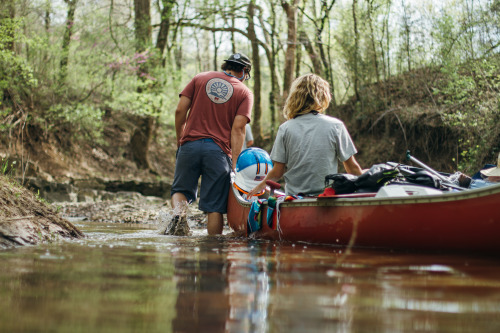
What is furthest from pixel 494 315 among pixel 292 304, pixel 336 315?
pixel 292 304

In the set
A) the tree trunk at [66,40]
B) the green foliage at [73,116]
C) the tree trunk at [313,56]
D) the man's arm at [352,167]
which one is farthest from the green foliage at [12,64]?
the man's arm at [352,167]

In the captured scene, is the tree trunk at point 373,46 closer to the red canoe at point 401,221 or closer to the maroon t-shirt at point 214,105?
the maroon t-shirt at point 214,105

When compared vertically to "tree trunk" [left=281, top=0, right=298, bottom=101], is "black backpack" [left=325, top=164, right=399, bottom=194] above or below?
below

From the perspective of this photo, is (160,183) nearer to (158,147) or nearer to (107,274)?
(158,147)

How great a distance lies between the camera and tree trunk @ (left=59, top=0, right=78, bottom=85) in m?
16.2

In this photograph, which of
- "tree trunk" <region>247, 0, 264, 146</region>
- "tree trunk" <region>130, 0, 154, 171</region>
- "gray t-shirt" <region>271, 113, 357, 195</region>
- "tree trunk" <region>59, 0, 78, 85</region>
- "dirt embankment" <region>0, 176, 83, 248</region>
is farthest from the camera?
"tree trunk" <region>247, 0, 264, 146</region>

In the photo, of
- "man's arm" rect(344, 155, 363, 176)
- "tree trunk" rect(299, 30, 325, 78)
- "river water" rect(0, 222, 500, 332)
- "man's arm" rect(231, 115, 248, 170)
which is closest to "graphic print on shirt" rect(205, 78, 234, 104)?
"man's arm" rect(231, 115, 248, 170)

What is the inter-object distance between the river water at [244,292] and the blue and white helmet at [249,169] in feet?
7.74

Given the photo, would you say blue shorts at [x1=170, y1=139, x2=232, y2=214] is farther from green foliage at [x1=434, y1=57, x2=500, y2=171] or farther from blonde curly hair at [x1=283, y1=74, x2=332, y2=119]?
green foliage at [x1=434, y1=57, x2=500, y2=171]

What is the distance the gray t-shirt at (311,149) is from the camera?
16.7 feet

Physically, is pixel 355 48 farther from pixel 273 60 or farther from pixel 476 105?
pixel 273 60

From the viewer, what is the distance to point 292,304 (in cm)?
202

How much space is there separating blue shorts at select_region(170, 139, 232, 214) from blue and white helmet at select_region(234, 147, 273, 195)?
0.55 ft

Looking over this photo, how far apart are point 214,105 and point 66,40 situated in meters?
12.2
